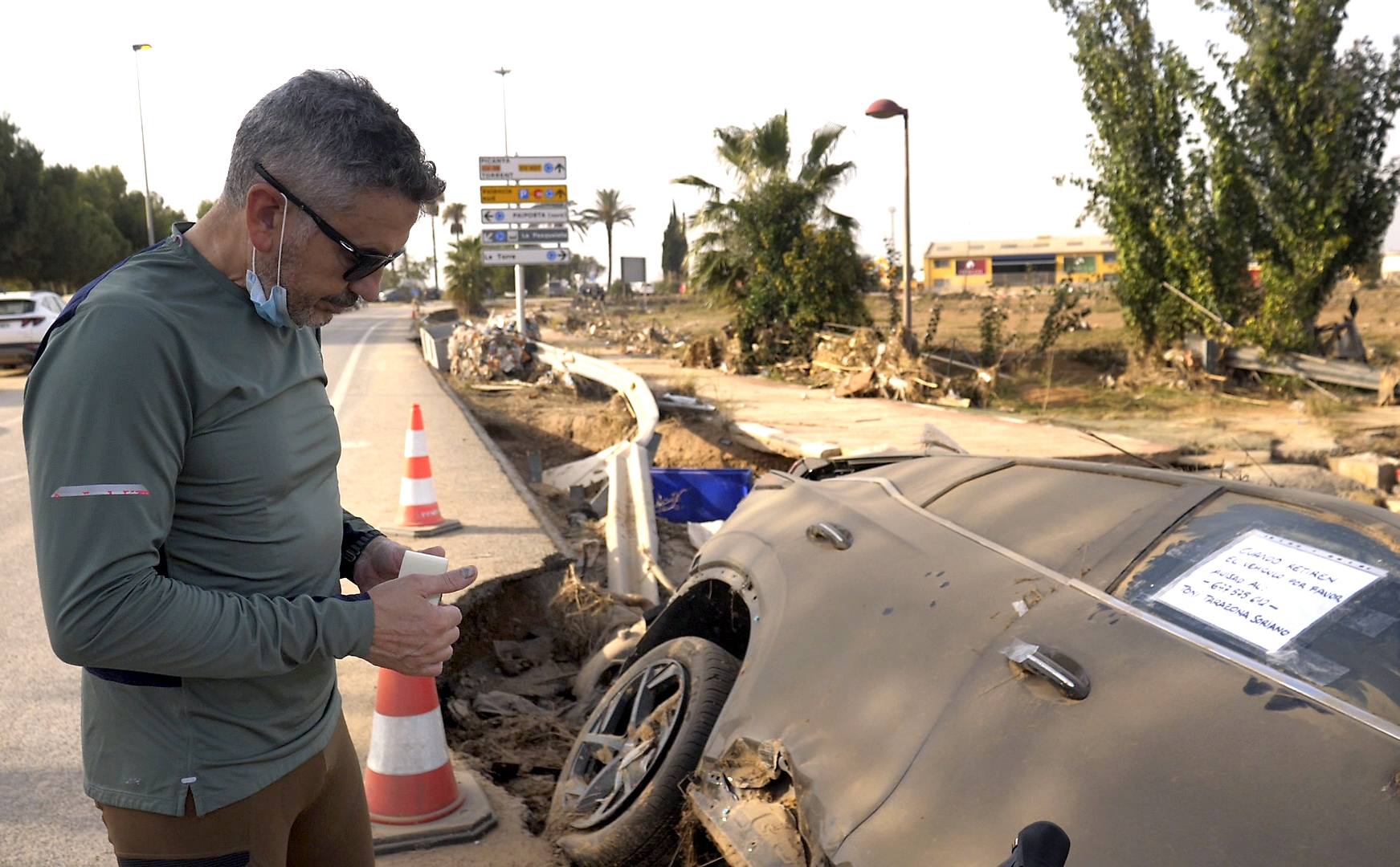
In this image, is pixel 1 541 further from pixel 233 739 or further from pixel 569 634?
pixel 233 739

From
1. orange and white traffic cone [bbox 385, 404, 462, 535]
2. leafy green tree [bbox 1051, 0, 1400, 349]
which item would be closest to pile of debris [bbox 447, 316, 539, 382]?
leafy green tree [bbox 1051, 0, 1400, 349]

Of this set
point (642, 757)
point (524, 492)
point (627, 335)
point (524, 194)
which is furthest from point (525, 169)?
point (642, 757)

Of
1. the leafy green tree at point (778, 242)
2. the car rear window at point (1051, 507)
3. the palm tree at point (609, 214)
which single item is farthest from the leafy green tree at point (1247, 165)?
the palm tree at point (609, 214)

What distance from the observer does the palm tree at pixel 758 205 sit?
917 inches

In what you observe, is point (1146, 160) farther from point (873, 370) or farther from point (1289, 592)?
point (1289, 592)

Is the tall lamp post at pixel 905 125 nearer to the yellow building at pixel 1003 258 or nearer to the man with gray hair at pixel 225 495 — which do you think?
the man with gray hair at pixel 225 495

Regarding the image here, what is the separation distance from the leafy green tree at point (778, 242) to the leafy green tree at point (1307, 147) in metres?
7.70

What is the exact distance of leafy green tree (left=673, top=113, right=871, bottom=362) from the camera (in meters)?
22.3

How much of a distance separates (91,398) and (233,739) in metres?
0.65

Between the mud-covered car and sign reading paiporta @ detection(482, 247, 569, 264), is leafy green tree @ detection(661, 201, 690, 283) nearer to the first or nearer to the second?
sign reading paiporta @ detection(482, 247, 569, 264)

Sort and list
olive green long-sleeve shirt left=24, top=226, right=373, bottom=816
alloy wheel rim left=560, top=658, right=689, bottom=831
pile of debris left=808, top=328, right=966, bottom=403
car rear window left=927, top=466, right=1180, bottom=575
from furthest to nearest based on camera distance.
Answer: pile of debris left=808, top=328, right=966, bottom=403 → alloy wheel rim left=560, top=658, right=689, bottom=831 → car rear window left=927, top=466, right=1180, bottom=575 → olive green long-sleeve shirt left=24, top=226, right=373, bottom=816

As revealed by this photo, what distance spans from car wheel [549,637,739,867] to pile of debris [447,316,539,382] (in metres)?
16.5

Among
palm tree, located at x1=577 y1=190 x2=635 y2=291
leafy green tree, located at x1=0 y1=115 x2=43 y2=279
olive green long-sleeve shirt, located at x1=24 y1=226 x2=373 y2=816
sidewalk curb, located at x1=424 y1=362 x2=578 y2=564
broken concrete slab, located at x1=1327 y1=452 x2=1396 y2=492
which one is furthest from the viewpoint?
palm tree, located at x1=577 y1=190 x2=635 y2=291

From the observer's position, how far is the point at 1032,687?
2070mm
